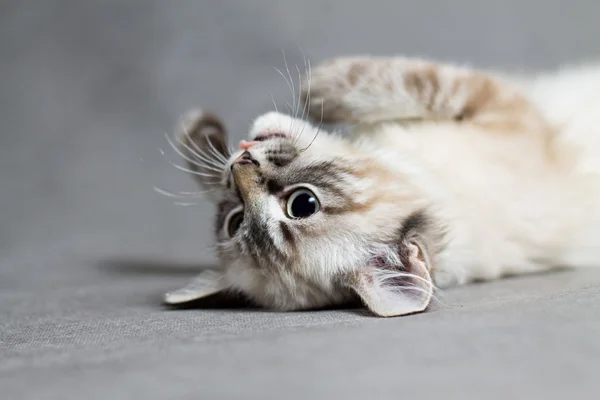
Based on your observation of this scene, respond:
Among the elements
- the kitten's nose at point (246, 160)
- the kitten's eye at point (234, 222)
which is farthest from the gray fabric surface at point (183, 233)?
the kitten's nose at point (246, 160)

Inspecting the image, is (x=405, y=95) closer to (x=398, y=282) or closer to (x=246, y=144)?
(x=246, y=144)

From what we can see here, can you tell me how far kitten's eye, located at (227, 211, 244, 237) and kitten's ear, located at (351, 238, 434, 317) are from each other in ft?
1.13

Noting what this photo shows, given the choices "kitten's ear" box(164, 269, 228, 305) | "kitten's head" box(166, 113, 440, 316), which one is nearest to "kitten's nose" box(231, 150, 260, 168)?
"kitten's head" box(166, 113, 440, 316)

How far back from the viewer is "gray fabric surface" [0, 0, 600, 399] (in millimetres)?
928

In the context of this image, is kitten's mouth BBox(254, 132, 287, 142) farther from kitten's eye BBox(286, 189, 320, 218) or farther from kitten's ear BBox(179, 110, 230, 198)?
kitten's ear BBox(179, 110, 230, 198)

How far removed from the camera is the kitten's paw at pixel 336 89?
76.9 inches

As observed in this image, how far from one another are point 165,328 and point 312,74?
990 mm

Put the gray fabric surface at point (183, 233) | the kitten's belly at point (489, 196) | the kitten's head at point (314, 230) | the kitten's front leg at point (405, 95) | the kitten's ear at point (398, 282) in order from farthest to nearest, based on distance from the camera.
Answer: the kitten's front leg at point (405, 95) < the kitten's belly at point (489, 196) < the kitten's head at point (314, 230) < the kitten's ear at point (398, 282) < the gray fabric surface at point (183, 233)

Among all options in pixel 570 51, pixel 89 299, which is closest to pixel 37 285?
pixel 89 299

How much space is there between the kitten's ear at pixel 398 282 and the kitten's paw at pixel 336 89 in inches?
23.0

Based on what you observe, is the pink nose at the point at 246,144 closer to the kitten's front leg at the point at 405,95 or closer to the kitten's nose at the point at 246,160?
the kitten's nose at the point at 246,160

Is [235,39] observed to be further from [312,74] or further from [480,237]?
[480,237]

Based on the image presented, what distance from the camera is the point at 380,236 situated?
1.54 m

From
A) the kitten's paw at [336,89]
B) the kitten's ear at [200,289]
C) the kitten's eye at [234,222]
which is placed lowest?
the kitten's ear at [200,289]
